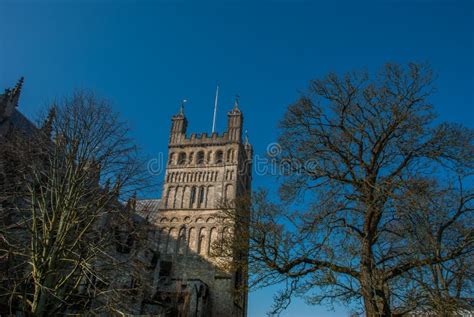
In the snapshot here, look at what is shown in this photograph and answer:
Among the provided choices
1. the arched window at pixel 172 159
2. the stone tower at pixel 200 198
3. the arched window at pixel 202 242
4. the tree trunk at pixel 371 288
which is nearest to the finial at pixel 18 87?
the stone tower at pixel 200 198

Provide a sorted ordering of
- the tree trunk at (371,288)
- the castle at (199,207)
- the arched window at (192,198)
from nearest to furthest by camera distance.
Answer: the tree trunk at (371,288)
the castle at (199,207)
the arched window at (192,198)

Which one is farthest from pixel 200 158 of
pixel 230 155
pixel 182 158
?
pixel 230 155

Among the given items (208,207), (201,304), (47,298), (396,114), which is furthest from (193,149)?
(396,114)

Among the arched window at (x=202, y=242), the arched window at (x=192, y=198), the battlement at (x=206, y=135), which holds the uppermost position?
the battlement at (x=206, y=135)

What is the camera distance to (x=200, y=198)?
38.9 meters

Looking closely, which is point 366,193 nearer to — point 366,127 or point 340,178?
point 340,178

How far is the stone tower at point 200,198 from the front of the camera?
34.3 metres

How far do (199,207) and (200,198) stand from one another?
1049 millimetres

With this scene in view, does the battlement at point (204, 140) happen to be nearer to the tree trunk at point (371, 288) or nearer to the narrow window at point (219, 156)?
the narrow window at point (219, 156)

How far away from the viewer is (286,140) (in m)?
9.70

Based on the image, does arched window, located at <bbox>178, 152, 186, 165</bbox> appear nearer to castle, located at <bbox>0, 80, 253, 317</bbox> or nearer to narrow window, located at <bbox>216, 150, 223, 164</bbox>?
castle, located at <bbox>0, 80, 253, 317</bbox>

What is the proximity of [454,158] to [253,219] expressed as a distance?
16.1 feet

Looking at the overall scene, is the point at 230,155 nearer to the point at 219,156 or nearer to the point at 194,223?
the point at 219,156

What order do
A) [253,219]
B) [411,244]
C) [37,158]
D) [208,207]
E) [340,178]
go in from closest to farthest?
[411,244] < [340,178] < [253,219] < [37,158] < [208,207]
